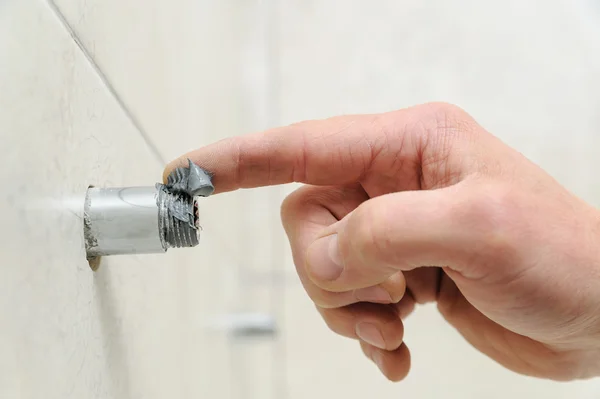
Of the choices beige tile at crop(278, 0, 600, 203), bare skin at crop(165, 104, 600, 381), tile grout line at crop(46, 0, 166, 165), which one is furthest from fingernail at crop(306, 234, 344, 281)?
beige tile at crop(278, 0, 600, 203)

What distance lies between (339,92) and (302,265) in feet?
1.98

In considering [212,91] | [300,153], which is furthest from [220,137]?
[300,153]

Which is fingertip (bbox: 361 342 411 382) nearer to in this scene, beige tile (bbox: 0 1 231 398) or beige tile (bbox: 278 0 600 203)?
beige tile (bbox: 0 1 231 398)

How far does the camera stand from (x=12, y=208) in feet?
0.43

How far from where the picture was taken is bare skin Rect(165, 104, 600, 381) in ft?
0.64

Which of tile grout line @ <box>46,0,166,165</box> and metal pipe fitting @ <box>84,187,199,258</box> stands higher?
tile grout line @ <box>46,0,166,165</box>

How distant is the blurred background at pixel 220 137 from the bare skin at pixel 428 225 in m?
0.07

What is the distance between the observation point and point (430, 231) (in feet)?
0.62

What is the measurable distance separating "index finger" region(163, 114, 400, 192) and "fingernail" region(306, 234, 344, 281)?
58 mm

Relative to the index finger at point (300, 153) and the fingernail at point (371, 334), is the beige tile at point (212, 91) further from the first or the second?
the fingernail at point (371, 334)

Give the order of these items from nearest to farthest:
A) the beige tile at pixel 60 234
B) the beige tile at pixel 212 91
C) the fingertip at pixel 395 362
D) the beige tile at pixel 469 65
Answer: the beige tile at pixel 60 234
the beige tile at pixel 212 91
the fingertip at pixel 395 362
the beige tile at pixel 469 65

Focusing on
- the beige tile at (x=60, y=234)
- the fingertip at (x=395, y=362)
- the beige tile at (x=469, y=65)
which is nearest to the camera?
the beige tile at (x=60, y=234)

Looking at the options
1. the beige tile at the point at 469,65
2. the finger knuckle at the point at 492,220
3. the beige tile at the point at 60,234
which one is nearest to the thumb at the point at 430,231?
the finger knuckle at the point at 492,220

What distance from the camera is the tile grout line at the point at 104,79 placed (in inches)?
6.6
